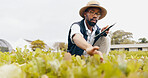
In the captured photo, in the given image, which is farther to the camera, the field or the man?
the man

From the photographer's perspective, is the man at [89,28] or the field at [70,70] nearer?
the field at [70,70]

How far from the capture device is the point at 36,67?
63 centimetres

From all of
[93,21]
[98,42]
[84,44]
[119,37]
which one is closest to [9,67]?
[84,44]

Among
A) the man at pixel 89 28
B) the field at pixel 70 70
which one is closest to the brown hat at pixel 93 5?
the man at pixel 89 28

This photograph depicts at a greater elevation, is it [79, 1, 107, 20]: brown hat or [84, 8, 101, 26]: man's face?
[79, 1, 107, 20]: brown hat

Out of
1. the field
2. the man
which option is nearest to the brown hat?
the man

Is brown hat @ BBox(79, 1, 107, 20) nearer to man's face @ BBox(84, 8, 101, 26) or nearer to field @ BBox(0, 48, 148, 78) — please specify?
man's face @ BBox(84, 8, 101, 26)

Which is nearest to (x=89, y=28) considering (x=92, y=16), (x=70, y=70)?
(x=92, y=16)

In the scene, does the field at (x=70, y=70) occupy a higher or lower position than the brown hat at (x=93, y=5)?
lower

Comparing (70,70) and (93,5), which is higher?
(93,5)

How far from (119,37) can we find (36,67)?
52729 millimetres

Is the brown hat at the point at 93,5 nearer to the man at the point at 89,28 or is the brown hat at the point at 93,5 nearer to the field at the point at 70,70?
the man at the point at 89,28

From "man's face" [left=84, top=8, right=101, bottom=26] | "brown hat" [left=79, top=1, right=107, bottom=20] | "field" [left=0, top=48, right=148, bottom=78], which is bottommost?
"field" [left=0, top=48, right=148, bottom=78]

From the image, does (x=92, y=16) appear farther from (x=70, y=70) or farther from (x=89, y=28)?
(x=70, y=70)
